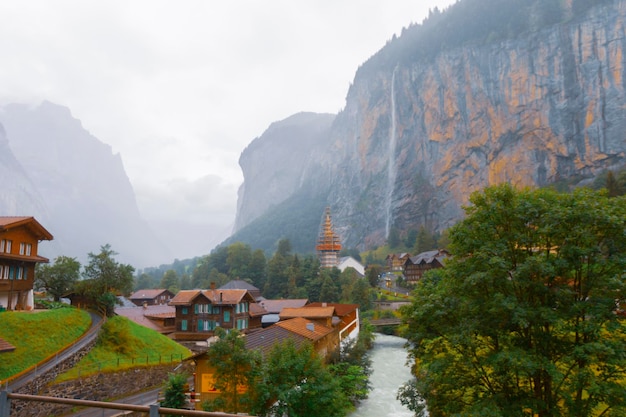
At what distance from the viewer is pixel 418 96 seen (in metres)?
168

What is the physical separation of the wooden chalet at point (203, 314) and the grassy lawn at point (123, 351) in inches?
529

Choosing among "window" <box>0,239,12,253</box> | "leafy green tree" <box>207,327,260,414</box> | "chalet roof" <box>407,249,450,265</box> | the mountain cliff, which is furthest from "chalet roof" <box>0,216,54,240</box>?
the mountain cliff

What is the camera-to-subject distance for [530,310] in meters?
13.1

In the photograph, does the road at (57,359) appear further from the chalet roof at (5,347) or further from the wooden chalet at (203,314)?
the wooden chalet at (203,314)

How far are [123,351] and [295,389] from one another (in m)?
16.1

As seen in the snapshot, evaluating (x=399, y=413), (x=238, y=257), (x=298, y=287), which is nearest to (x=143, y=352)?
(x=399, y=413)

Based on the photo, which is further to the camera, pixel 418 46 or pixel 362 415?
pixel 418 46

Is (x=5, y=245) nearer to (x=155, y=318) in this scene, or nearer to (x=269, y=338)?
(x=269, y=338)

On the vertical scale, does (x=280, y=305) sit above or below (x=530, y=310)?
below

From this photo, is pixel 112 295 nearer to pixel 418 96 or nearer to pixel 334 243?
pixel 334 243

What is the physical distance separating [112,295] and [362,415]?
71.6 feet

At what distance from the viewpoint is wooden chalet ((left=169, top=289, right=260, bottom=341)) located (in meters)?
50.7

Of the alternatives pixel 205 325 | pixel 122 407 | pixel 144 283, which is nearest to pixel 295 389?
pixel 122 407

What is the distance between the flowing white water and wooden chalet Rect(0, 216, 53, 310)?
25.5 meters
